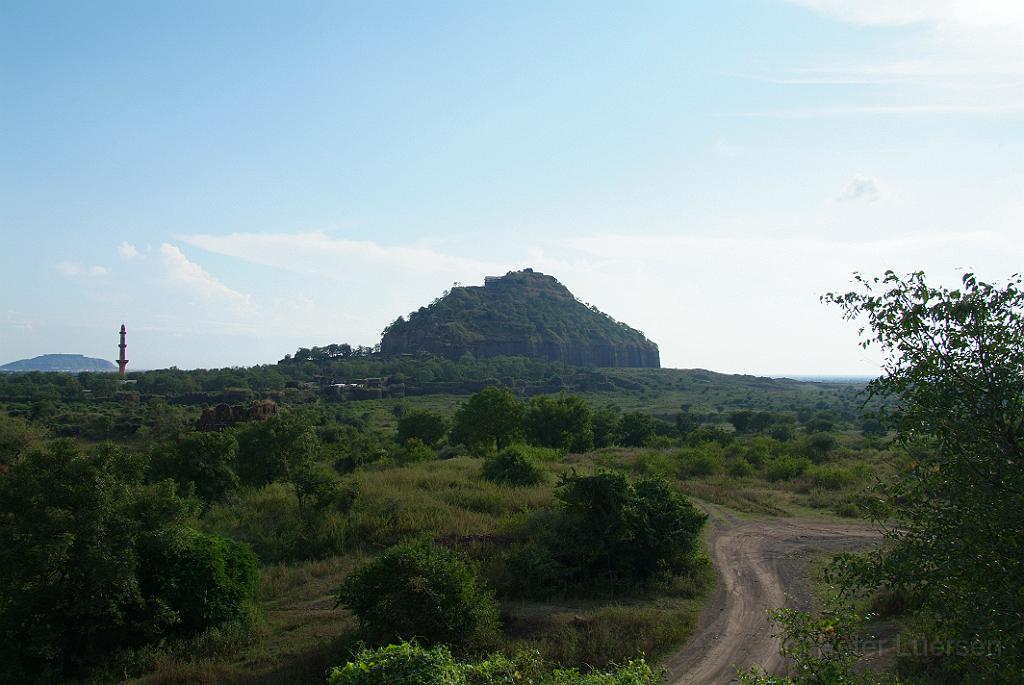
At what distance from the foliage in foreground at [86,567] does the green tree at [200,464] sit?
11.6m

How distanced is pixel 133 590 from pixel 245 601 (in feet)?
7.27

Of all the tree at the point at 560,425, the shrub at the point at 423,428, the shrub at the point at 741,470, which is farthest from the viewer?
the shrub at the point at 423,428

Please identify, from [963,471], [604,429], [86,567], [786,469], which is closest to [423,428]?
[604,429]

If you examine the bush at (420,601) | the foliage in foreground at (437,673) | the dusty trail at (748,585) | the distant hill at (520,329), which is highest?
the distant hill at (520,329)

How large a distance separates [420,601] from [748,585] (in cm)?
774

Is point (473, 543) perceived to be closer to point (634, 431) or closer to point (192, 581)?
point (192, 581)

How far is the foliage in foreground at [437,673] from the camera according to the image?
615 centimetres

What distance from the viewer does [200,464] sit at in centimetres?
2314

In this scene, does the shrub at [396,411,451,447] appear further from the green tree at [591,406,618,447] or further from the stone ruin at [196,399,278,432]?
the green tree at [591,406,618,447]

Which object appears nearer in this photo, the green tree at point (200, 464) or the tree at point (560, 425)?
the green tree at point (200, 464)

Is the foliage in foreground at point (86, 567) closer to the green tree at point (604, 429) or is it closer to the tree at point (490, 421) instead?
the tree at point (490, 421)

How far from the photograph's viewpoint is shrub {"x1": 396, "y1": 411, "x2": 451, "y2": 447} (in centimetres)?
4341

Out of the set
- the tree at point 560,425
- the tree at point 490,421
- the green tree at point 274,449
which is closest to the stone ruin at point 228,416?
the tree at point 490,421

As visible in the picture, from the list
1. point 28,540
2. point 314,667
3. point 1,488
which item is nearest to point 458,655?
point 314,667
